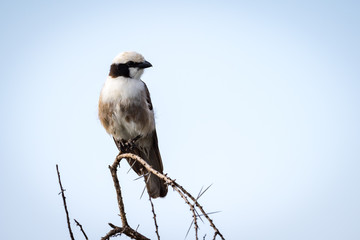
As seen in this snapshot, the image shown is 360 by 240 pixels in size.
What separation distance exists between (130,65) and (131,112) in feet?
2.28

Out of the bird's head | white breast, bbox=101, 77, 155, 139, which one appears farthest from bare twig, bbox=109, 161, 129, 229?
the bird's head

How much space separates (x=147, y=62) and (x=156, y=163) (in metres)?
1.30

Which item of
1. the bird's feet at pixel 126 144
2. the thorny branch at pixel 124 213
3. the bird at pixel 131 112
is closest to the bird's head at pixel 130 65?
the bird at pixel 131 112

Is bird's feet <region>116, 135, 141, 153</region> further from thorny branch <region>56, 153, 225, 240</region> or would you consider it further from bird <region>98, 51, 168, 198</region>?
thorny branch <region>56, 153, 225, 240</region>

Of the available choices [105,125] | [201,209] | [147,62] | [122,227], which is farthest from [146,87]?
[201,209]

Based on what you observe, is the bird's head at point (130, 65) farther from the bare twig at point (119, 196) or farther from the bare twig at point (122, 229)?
the bare twig at point (122, 229)

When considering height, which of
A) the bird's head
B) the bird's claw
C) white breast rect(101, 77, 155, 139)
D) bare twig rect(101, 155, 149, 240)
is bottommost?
bare twig rect(101, 155, 149, 240)

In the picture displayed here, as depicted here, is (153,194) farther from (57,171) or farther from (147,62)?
(57,171)

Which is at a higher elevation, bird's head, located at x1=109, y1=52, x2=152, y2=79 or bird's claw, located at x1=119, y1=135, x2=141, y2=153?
bird's head, located at x1=109, y1=52, x2=152, y2=79

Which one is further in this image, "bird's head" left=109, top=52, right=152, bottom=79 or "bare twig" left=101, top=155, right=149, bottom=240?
"bird's head" left=109, top=52, right=152, bottom=79

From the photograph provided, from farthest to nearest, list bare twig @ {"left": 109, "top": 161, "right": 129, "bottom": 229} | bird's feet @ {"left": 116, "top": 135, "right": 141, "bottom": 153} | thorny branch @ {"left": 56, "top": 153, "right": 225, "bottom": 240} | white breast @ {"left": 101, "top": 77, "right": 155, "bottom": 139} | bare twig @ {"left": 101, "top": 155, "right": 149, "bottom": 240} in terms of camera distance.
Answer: bird's feet @ {"left": 116, "top": 135, "right": 141, "bottom": 153}, white breast @ {"left": 101, "top": 77, "right": 155, "bottom": 139}, bare twig @ {"left": 109, "top": 161, "right": 129, "bottom": 229}, bare twig @ {"left": 101, "top": 155, "right": 149, "bottom": 240}, thorny branch @ {"left": 56, "top": 153, "right": 225, "bottom": 240}

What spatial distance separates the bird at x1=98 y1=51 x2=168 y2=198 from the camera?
18.2ft

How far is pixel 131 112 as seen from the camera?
5543 mm

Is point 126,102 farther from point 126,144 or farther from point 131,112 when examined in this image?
point 126,144
